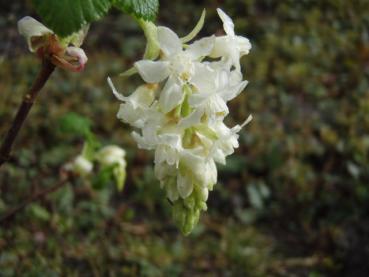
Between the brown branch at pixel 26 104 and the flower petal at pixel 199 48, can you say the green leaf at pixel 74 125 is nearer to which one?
the brown branch at pixel 26 104

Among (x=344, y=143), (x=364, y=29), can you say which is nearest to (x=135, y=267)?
(x=344, y=143)

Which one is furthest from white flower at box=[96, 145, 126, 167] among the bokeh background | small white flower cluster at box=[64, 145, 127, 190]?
the bokeh background

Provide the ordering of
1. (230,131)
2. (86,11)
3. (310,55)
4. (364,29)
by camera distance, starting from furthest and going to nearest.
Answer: (364,29) → (310,55) → (230,131) → (86,11)

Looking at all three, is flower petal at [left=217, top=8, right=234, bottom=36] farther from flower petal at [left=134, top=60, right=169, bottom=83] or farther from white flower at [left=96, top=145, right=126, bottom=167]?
white flower at [left=96, top=145, right=126, bottom=167]

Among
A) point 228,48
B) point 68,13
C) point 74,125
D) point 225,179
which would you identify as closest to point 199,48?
point 228,48

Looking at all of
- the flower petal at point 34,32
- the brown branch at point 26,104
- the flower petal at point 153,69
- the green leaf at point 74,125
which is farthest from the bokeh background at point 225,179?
the flower petal at point 153,69

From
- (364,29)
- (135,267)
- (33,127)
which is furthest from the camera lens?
(364,29)

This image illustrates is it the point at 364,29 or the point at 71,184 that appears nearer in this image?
the point at 71,184

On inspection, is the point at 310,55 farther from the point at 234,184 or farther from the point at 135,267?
the point at 135,267
